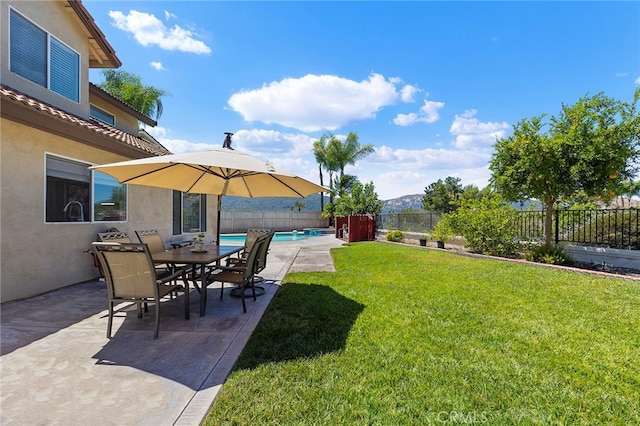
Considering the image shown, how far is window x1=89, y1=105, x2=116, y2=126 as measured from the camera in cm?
1067

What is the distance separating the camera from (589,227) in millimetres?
9656

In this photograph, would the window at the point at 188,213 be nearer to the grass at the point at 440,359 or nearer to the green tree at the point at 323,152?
the grass at the point at 440,359

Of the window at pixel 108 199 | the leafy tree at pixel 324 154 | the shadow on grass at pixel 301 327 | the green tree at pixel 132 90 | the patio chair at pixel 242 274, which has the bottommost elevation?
the shadow on grass at pixel 301 327

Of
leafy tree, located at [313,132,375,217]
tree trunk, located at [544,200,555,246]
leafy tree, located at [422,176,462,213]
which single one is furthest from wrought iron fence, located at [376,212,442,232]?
leafy tree, located at [422,176,462,213]

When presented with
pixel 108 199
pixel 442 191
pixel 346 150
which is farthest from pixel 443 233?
pixel 442 191

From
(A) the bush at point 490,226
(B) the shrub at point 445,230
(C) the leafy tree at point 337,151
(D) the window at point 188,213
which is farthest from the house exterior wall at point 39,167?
(C) the leafy tree at point 337,151

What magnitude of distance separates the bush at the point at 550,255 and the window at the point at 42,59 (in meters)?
14.4

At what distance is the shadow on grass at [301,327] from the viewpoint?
3.31 meters

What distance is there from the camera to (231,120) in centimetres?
1734

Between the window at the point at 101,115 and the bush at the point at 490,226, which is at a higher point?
the window at the point at 101,115

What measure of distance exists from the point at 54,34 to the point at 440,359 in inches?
420

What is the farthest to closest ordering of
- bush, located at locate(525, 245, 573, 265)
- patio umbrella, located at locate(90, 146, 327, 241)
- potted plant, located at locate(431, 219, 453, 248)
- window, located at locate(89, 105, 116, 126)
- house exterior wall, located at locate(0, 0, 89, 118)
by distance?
potted plant, located at locate(431, 219, 453, 248) < window, located at locate(89, 105, 116, 126) < bush, located at locate(525, 245, 573, 265) < house exterior wall, located at locate(0, 0, 89, 118) < patio umbrella, located at locate(90, 146, 327, 241)

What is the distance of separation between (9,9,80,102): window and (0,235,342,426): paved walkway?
16.7ft

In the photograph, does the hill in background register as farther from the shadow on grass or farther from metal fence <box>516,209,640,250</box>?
the shadow on grass
